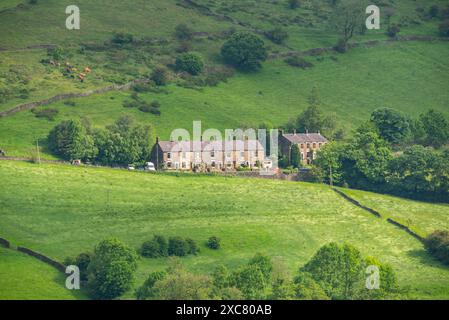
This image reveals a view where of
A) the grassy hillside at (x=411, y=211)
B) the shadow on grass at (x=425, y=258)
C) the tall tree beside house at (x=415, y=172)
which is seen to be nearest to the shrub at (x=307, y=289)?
the shadow on grass at (x=425, y=258)

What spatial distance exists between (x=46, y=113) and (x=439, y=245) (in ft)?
215

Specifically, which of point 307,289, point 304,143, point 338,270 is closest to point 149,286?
point 307,289

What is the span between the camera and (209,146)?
183 metres

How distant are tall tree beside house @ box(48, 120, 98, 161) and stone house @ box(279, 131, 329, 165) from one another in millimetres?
30412

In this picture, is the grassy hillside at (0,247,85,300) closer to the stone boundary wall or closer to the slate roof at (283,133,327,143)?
the stone boundary wall

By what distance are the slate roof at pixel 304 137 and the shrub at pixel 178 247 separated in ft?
152

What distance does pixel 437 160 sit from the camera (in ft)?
586

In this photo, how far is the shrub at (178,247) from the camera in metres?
147

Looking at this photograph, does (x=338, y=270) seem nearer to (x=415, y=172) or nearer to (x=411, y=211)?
(x=411, y=211)

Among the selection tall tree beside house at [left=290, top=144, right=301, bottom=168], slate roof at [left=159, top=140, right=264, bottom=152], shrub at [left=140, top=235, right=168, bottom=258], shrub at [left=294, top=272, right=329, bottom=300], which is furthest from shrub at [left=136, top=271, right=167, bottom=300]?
tall tree beside house at [left=290, top=144, right=301, bottom=168]

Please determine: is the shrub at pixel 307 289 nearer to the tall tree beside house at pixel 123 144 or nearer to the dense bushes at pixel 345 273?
the dense bushes at pixel 345 273
